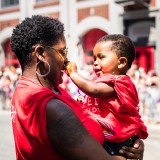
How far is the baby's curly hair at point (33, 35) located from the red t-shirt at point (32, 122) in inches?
6.1

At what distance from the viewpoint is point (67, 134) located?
5.62 feet

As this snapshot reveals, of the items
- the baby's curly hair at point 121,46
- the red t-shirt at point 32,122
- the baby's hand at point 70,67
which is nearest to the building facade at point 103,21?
the baby's curly hair at point 121,46

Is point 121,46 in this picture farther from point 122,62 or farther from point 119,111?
point 119,111

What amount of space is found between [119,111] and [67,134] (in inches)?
35.9

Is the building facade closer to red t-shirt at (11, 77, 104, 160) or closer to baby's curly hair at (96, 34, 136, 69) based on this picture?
baby's curly hair at (96, 34, 136, 69)

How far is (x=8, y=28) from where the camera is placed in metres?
22.8

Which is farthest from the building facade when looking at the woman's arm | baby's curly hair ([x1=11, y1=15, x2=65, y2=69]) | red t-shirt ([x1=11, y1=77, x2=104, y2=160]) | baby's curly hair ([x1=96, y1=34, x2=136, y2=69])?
the woman's arm

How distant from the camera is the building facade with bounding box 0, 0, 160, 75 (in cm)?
1722

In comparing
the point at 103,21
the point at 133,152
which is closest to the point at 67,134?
the point at 133,152

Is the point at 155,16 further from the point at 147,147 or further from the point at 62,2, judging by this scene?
the point at 147,147

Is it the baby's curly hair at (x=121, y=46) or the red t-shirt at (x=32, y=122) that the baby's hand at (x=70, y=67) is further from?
the baby's curly hair at (x=121, y=46)

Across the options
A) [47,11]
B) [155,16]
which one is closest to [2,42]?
[47,11]

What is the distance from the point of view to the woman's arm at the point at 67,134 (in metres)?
1.71

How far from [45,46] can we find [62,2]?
61.4 feet
